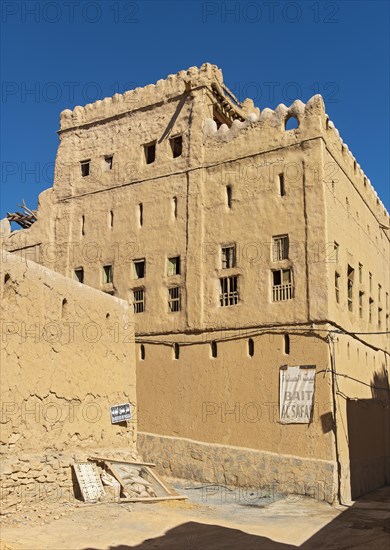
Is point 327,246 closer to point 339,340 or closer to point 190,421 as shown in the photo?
point 339,340

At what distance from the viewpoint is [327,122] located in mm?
20312

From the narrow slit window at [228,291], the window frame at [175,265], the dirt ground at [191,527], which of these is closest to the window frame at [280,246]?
the narrow slit window at [228,291]

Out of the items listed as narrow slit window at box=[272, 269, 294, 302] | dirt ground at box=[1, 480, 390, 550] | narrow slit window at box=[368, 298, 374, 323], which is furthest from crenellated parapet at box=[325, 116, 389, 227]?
dirt ground at box=[1, 480, 390, 550]

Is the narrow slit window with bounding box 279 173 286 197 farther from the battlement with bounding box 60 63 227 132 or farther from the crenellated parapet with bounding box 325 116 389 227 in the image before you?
the battlement with bounding box 60 63 227 132

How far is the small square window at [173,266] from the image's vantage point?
21.8 meters

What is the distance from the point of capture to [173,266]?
862 inches

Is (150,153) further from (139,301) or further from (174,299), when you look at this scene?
(174,299)

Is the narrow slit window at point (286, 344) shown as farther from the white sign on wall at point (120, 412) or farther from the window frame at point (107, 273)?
the window frame at point (107, 273)

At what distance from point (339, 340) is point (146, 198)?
8847 millimetres

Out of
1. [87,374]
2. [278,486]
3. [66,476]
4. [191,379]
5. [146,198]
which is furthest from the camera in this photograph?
[146,198]

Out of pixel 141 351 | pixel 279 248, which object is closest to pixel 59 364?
pixel 141 351

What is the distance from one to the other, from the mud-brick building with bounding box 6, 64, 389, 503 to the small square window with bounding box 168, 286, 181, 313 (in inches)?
2.9

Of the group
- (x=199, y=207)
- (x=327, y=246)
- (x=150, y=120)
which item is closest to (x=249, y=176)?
(x=199, y=207)

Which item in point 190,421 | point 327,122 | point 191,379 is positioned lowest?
point 190,421
